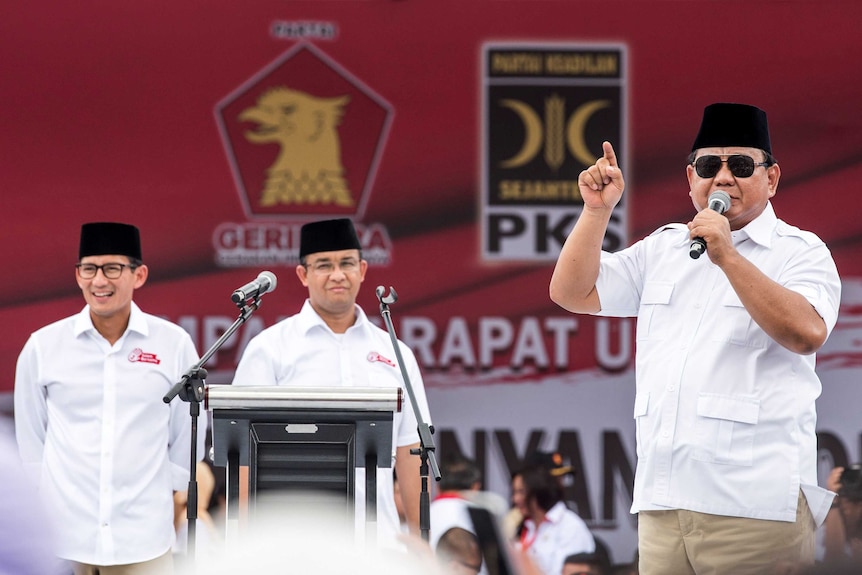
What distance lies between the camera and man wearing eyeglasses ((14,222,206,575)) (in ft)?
14.7

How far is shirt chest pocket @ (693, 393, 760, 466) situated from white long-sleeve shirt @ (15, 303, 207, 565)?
213 cm

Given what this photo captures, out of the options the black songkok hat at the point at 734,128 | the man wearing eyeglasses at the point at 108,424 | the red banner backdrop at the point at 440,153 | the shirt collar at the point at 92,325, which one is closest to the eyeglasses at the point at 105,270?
the man wearing eyeglasses at the point at 108,424

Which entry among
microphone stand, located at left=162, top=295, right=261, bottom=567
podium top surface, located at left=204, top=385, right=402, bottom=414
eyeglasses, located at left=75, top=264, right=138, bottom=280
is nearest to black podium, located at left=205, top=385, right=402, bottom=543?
podium top surface, located at left=204, top=385, right=402, bottom=414

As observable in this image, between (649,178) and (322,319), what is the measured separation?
2.22 m

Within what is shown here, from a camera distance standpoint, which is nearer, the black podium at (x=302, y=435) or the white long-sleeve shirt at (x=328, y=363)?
the black podium at (x=302, y=435)

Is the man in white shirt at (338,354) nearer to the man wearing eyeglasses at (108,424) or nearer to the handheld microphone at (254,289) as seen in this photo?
the handheld microphone at (254,289)

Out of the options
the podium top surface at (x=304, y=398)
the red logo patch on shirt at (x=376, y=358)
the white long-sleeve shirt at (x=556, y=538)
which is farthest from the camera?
the white long-sleeve shirt at (x=556, y=538)

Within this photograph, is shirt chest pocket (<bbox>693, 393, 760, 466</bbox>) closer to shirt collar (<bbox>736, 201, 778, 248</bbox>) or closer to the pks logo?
shirt collar (<bbox>736, 201, 778, 248</bbox>)

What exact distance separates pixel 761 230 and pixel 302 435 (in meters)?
1.31

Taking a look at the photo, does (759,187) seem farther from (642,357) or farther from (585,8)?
(585,8)

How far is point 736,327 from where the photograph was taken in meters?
3.04

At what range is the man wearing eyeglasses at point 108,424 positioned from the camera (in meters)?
4.49

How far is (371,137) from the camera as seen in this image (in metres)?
5.99

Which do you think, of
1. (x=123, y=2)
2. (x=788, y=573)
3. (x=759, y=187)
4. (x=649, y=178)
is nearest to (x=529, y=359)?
(x=649, y=178)
